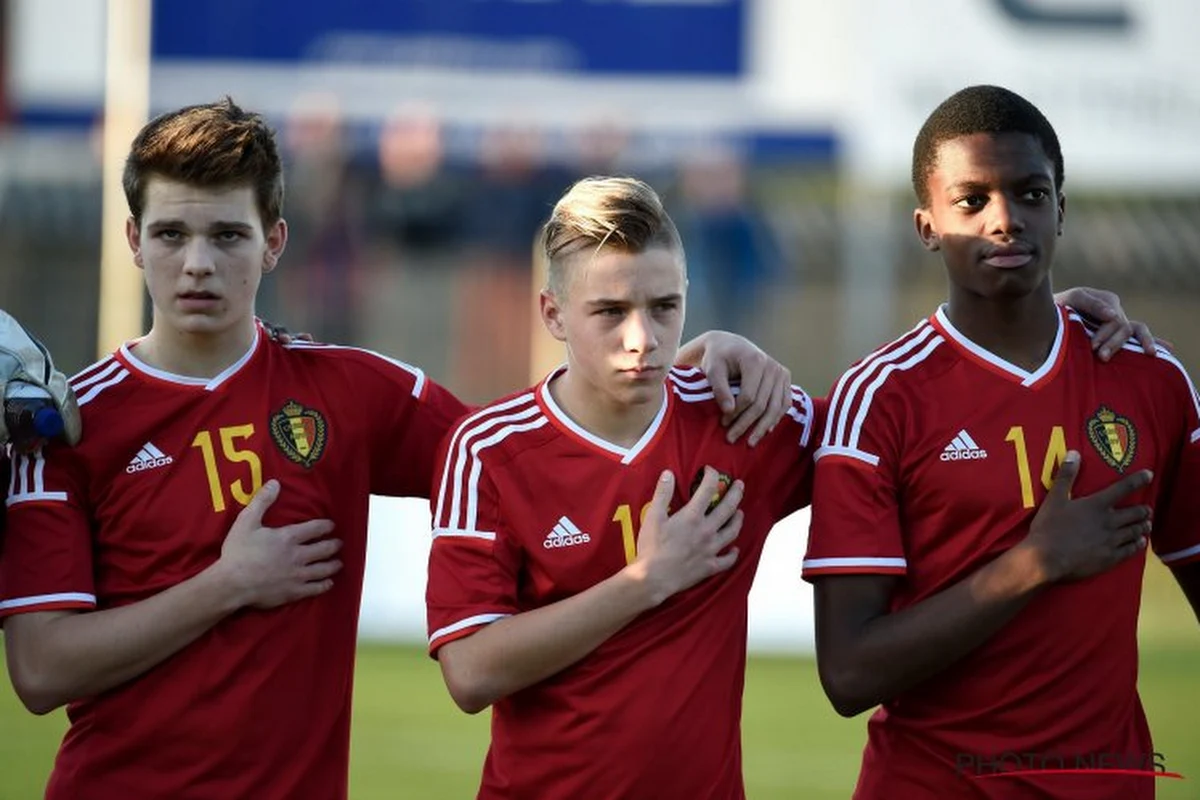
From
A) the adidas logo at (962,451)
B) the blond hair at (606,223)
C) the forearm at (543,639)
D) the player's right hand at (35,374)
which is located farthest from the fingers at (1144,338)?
the player's right hand at (35,374)

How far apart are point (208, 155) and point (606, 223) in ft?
2.50

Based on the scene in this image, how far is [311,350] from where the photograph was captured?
11.8 ft

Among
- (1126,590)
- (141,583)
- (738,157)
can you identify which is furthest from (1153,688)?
(738,157)

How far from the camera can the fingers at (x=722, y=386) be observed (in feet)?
10.8

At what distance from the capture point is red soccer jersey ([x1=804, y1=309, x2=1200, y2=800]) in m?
3.12

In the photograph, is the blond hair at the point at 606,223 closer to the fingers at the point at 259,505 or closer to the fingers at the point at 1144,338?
the fingers at the point at 259,505

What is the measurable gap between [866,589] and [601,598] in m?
0.47

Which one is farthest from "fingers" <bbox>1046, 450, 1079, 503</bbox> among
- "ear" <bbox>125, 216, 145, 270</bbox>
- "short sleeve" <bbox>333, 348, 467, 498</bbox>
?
"ear" <bbox>125, 216, 145, 270</bbox>

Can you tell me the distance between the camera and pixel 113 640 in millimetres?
3193

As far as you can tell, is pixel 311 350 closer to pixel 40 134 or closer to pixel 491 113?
pixel 491 113

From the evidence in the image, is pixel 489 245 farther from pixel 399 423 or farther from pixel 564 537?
pixel 564 537

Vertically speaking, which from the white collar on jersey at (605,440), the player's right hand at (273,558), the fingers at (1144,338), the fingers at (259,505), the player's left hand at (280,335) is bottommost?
the player's right hand at (273,558)

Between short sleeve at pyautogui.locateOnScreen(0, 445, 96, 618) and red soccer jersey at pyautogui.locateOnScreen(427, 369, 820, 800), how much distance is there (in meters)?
0.63

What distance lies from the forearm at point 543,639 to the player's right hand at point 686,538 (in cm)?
5
